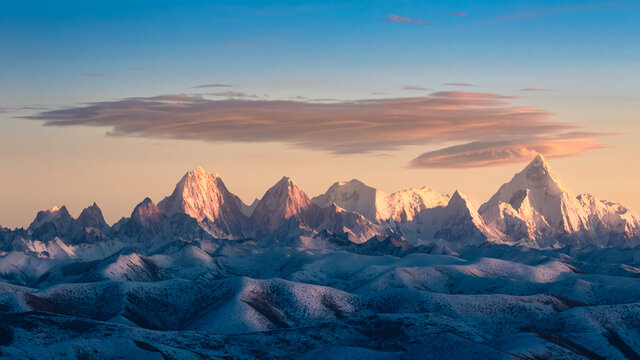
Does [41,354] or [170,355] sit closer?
[41,354]

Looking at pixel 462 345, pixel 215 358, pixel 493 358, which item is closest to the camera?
pixel 493 358

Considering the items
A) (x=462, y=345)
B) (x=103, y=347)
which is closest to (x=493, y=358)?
(x=462, y=345)

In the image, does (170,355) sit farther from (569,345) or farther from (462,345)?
(569,345)

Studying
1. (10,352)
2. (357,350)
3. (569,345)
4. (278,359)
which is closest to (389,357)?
(357,350)

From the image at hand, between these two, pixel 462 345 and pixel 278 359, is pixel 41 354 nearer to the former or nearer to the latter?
pixel 278 359

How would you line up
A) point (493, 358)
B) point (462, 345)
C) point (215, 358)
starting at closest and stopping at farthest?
point (493, 358) < point (462, 345) < point (215, 358)

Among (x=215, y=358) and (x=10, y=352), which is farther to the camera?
(x=215, y=358)

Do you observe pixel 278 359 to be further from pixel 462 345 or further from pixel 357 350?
pixel 462 345
